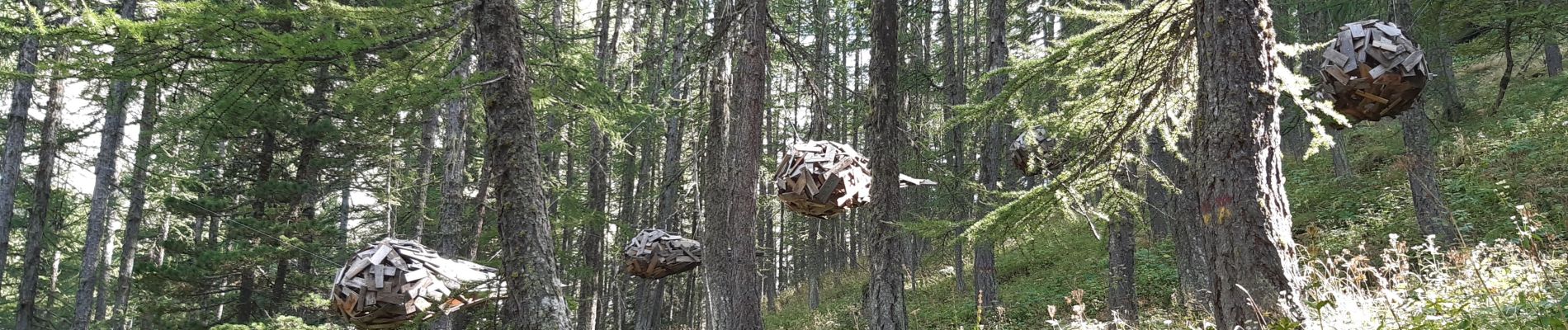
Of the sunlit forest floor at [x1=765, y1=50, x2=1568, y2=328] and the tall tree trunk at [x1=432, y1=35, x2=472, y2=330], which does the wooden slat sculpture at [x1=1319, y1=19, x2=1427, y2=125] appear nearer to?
the sunlit forest floor at [x1=765, y1=50, x2=1568, y2=328]

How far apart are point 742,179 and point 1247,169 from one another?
315 cm

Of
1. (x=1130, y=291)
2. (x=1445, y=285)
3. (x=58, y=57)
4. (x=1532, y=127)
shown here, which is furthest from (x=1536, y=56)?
(x=58, y=57)

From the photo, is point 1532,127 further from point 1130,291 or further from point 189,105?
point 189,105

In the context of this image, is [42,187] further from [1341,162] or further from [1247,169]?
[1341,162]

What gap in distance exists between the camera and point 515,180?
16.5 ft

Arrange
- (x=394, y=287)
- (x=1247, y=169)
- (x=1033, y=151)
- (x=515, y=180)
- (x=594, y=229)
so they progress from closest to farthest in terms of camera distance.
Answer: (x=1247, y=169) < (x=394, y=287) < (x=515, y=180) < (x=1033, y=151) < (x=594, y=229)

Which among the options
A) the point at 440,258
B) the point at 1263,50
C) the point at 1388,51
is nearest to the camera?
the point at 1388,51

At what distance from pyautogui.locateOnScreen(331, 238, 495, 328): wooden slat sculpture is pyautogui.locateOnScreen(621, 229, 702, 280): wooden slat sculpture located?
188cm

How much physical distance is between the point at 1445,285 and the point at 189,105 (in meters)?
23.0

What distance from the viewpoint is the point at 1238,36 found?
139 inches

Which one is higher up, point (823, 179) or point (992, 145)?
point (992, 145)

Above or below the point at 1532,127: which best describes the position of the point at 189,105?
above

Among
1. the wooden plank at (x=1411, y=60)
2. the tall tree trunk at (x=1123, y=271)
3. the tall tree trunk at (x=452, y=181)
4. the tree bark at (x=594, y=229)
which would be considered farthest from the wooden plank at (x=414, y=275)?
the tall tree trunk at (x=1123, y=271)

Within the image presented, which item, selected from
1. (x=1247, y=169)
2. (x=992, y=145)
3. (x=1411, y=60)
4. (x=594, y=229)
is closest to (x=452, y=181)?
(x=594, y=229)
